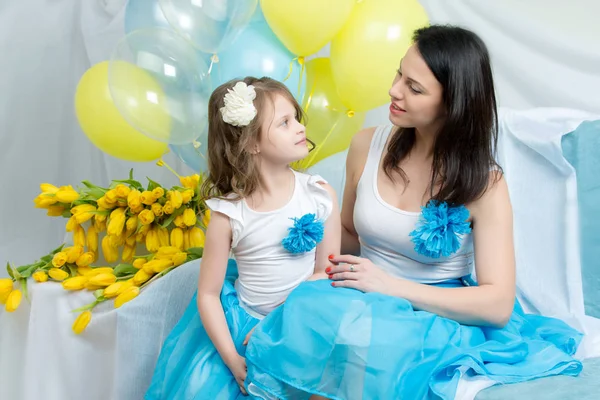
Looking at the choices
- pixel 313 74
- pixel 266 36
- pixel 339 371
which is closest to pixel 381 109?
pixel 313 74

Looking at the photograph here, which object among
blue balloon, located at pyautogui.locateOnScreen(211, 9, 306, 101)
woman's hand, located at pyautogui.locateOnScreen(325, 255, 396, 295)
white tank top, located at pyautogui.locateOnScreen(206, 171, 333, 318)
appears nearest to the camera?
woman's hand, located at pyautogui.locateOnScreen(325, 255, 396, 295)

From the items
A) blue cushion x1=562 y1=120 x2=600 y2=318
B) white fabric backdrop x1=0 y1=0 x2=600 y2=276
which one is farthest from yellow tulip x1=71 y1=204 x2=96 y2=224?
blue cushion x1=562 y1=120 x2=600 y2=318

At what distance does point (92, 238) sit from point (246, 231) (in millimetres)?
664

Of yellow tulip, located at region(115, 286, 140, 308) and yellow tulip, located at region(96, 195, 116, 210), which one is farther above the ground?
yellow tulip, located at region(96, 195, 116, 210)

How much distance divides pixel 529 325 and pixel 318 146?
3.16ft

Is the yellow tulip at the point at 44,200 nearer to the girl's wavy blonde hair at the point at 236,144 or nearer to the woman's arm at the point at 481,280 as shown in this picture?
the girl's wavy blonde hair at the point at 236,144

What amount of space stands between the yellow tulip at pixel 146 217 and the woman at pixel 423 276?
21.5 inches

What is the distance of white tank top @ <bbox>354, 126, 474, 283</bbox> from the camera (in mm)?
1557

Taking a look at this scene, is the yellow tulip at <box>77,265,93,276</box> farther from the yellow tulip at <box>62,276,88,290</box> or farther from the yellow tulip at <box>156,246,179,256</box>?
the yellow tulip at <box>156,246,179,256</box>

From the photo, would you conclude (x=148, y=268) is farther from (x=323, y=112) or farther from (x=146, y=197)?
(x=323, y=112)

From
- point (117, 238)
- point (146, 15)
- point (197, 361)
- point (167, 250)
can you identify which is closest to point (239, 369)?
point (197, 361)

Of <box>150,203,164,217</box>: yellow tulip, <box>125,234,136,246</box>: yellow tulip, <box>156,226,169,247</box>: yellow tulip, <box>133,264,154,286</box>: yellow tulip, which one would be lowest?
<box>133,264,154,286</box>: yellow tulip

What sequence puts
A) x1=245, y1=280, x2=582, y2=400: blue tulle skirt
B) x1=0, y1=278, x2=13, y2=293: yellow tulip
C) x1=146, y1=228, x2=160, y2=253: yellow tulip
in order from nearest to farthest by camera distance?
x1=245, y1=280, x2=582, y2=400: blue tulle skirt < x1=0, y1=278, x2=13, y2=293: yellow tulip < x1=146, y1=228, x2=160, y2=253: yellow tulip

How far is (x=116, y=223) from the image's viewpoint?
1.86 meters
